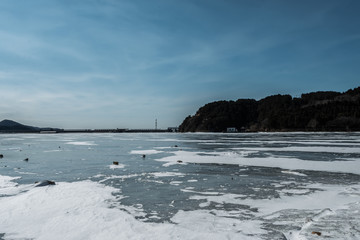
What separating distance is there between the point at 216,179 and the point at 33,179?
9.23 meters

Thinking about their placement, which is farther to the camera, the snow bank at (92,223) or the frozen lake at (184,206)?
the frozen lake at (184,206)

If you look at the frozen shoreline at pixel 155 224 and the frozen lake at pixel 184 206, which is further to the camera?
the frozen lake at pixel 184 206

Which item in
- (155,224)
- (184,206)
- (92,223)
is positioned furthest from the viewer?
(184,206)

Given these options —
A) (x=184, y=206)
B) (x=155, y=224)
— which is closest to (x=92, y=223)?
(x=155, y=224)

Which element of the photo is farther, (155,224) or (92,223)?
(92,223)

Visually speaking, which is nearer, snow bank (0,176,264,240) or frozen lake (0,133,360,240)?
snow bank (0,176,264,240)

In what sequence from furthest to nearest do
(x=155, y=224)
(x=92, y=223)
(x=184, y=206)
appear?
(x=184, y=206) → (x=92, y=223) → (x=155, y=224)

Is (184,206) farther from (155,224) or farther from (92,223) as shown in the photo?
(92,223)

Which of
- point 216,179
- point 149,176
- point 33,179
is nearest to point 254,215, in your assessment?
point 216,179

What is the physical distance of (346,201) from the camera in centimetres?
862

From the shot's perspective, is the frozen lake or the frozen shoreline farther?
the frozen lake

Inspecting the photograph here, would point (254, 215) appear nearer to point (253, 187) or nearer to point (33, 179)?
point (253, 187)

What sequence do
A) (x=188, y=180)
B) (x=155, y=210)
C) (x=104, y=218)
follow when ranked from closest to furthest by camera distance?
(x=104, y=218)
(x=155, y=210)
(x=188, y=180)

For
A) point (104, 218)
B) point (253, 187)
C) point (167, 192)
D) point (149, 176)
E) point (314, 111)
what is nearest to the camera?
point (104, 218)
